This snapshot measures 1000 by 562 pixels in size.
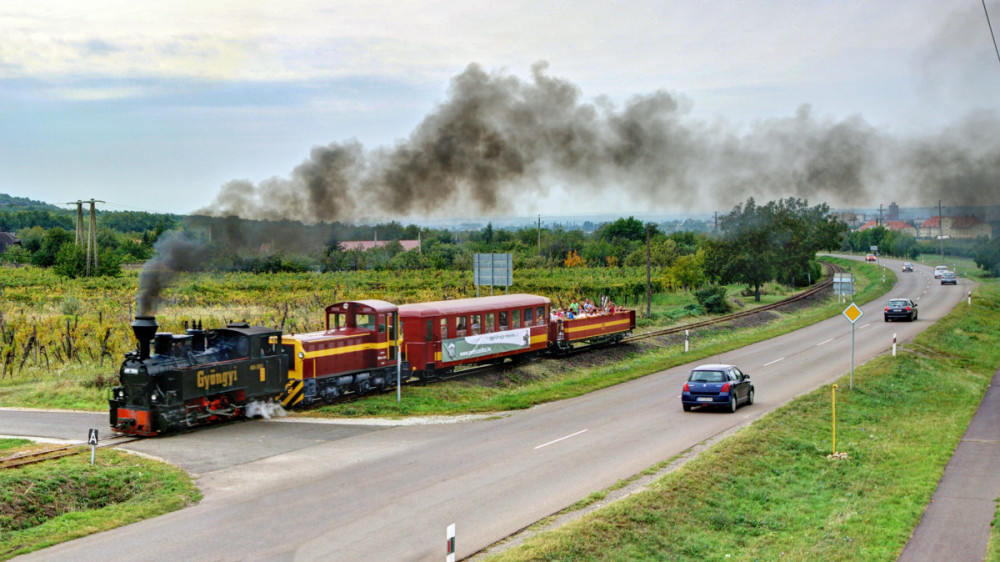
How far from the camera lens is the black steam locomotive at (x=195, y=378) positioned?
20.6 metres

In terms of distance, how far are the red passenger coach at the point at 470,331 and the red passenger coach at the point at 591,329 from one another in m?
1.26

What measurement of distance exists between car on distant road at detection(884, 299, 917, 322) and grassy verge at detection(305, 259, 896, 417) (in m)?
5.07

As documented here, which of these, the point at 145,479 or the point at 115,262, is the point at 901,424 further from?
the point at 115,262

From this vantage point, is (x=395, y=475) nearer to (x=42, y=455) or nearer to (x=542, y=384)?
(x=42, y=455)

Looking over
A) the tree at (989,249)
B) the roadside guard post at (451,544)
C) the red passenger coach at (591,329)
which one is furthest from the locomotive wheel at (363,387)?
the tree at (989,249)

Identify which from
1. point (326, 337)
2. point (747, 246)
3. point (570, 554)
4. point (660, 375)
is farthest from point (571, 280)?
point (570, 554)

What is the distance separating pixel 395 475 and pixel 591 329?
81.5 feet

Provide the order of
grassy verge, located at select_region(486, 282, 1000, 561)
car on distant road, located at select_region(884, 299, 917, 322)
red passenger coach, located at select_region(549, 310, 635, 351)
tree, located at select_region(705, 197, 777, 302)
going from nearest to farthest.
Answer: grassy verge, located at select_region(486, 282, 1000, 561) < red passenger coach, located at select_region(549, 310, 635, 351) < car on distant road, located at select_region(884, 299, 917, 322) < tree, located at select_region(705, 197, 777, 302)

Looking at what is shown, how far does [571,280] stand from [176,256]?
5325 cm

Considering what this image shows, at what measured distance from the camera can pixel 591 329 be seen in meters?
40.5

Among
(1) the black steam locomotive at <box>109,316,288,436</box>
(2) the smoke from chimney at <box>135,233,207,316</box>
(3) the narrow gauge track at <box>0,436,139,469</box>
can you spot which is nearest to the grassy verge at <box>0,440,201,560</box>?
(3) the narrow gauge track at <box>0,436,139,469</box>

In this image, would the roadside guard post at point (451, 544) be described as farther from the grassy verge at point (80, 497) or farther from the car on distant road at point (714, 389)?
the car on distant road at point (714, 389)

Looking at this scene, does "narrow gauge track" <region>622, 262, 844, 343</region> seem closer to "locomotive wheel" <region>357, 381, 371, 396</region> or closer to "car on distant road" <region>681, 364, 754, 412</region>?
"car on distant road" <region>681, 364, 754, 412</region>

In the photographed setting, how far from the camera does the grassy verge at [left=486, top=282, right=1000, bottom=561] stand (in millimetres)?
13227
